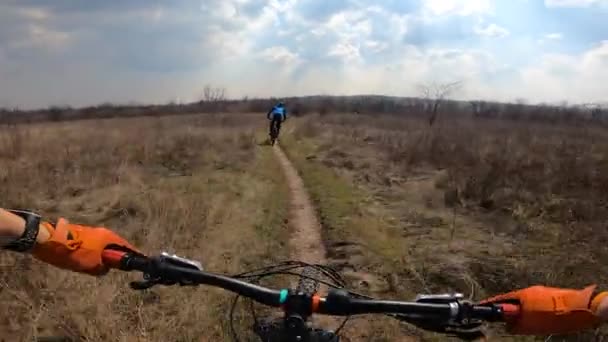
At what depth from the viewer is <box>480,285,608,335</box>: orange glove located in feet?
5.84

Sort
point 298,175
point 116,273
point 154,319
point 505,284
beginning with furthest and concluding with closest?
point 298,175
point 505,284
point 116,273
point 154,319

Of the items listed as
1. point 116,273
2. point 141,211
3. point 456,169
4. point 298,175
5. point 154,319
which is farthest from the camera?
point 298,175

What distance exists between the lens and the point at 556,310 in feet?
5.83

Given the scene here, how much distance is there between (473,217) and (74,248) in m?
10.2

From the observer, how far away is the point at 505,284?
24.2 ft

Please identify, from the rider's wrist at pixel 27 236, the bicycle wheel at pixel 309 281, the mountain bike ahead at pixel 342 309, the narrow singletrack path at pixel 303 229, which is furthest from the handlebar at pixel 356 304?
the narrow singletrack path at pixel 303 229

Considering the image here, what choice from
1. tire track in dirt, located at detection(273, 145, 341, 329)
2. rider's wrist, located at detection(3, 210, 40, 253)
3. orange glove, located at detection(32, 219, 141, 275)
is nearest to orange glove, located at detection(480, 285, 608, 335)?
orange glove, located at detection(32, 219, 141, 275)

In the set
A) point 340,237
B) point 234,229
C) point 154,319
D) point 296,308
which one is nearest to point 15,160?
point 234,229

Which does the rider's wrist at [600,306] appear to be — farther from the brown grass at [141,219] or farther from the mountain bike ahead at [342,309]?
the brown grass at [141,219]

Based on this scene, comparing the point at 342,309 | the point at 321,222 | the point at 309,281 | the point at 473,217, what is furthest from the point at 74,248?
the point at 473,217

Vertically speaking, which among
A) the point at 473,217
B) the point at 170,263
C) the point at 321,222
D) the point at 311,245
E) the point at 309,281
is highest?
the point at 170,263

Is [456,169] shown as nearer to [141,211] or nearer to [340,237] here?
[340,237]

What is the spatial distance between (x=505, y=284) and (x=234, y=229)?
4.58 metres

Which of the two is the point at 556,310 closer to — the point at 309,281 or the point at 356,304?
the point at 356,304
